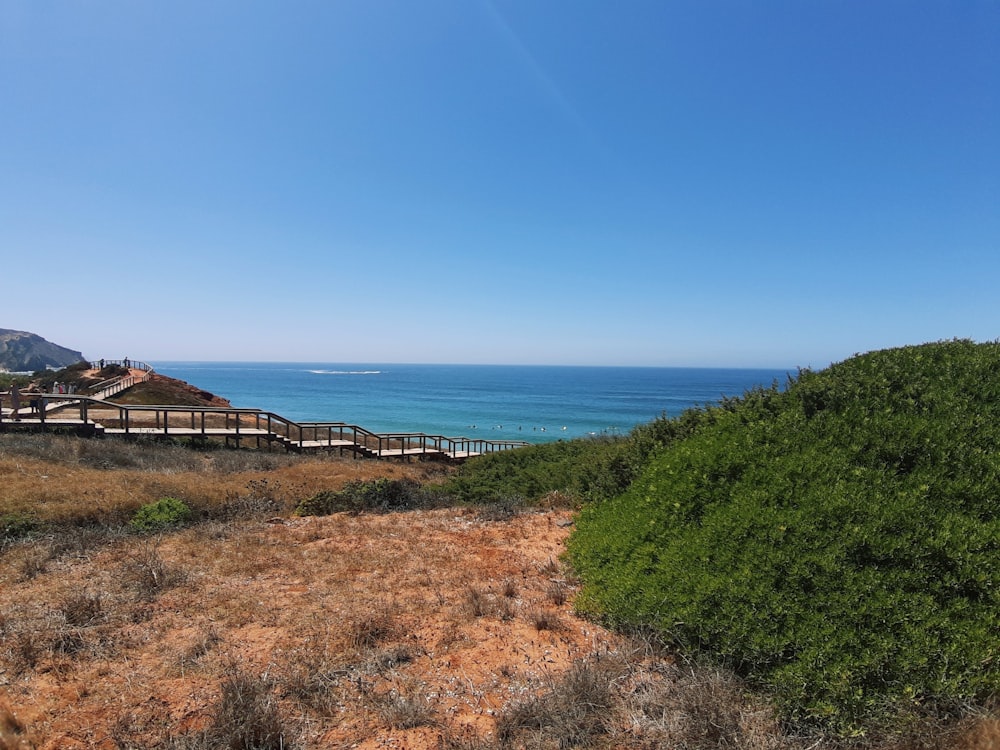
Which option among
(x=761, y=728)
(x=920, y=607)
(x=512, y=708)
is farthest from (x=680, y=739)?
(x=920, y=607)

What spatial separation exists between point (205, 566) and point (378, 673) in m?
3.93

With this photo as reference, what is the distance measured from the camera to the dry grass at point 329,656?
119 inches

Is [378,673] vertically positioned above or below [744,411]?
below

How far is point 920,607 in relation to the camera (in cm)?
318

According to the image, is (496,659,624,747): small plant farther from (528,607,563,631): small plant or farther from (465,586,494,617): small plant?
(465,586,494,617): small plant

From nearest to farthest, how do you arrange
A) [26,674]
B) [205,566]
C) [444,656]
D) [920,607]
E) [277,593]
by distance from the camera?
[920,607]
[26,674]
[444,656]
[277,593]
[205,566]

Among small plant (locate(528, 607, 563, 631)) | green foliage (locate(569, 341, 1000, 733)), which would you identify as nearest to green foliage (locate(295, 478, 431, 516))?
green foliage (locate(569, 341, 1000, 733))

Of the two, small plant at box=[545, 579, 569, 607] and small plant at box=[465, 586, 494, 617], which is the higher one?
small plant at box=[465, 586, 494, 617]

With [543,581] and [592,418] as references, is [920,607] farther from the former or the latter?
[592,418]

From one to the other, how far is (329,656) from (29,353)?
605ft

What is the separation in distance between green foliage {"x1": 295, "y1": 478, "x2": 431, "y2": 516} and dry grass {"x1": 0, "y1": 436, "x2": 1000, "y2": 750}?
2351 millimetres

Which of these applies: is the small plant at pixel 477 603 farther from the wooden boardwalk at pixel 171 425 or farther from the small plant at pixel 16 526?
the wooden boardwalk at pixel 171 425

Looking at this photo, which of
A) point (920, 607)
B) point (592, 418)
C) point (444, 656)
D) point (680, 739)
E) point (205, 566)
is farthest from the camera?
point (592, 418)

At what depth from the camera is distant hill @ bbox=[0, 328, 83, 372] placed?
123 meters
